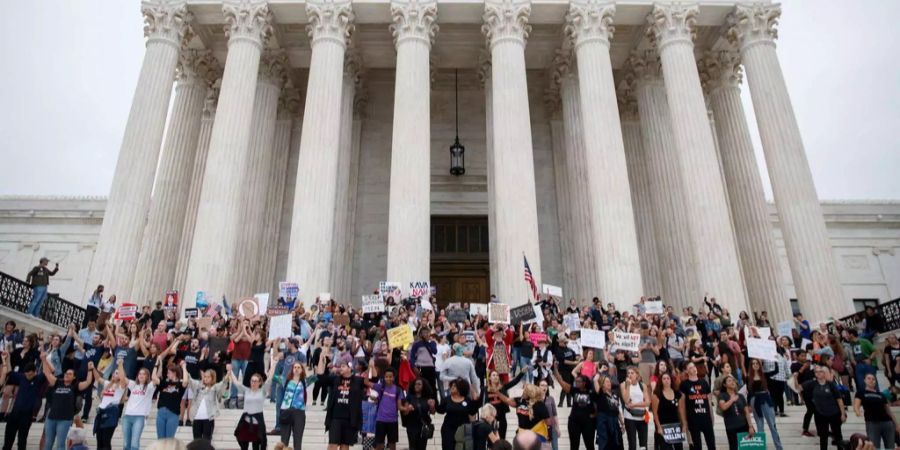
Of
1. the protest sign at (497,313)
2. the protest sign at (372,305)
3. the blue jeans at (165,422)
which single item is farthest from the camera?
the protest sign at (372,305)

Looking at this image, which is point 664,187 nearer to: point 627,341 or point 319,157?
point 627,341

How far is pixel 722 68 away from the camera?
30297 millimetres

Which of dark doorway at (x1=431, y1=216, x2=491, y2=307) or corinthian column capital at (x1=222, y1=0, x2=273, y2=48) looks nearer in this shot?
corinthian column capital at (x1=222, y1=0, x2=273, y2=48)

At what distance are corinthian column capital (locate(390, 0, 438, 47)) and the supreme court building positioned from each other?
0.29 feet

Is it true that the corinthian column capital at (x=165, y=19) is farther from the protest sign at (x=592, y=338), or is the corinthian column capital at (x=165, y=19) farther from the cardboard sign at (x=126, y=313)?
the protest sign at (x=592, y=338)

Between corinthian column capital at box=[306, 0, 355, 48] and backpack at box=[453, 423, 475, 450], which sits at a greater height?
corinthian column capital at box=[306, 0, 355, 48]

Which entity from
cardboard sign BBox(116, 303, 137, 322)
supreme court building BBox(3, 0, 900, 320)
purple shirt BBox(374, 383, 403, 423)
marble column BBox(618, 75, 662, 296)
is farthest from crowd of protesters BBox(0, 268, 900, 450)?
marble column BBox(618, 75, 662, 296)

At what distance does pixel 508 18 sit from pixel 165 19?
590 inches

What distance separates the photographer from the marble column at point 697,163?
22750 millimetres

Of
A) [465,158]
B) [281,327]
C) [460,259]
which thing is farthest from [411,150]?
[281,327]

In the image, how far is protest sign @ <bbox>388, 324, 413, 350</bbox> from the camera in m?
13.8

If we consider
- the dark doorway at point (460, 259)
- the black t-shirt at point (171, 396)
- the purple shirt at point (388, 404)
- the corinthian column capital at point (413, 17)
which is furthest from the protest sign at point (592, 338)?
the corinthian column capital at point (413, 17)

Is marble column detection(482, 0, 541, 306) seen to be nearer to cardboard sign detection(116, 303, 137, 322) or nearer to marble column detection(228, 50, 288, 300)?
marble column detection(228, 50, 288, 300)

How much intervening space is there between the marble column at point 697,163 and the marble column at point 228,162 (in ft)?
58.4
